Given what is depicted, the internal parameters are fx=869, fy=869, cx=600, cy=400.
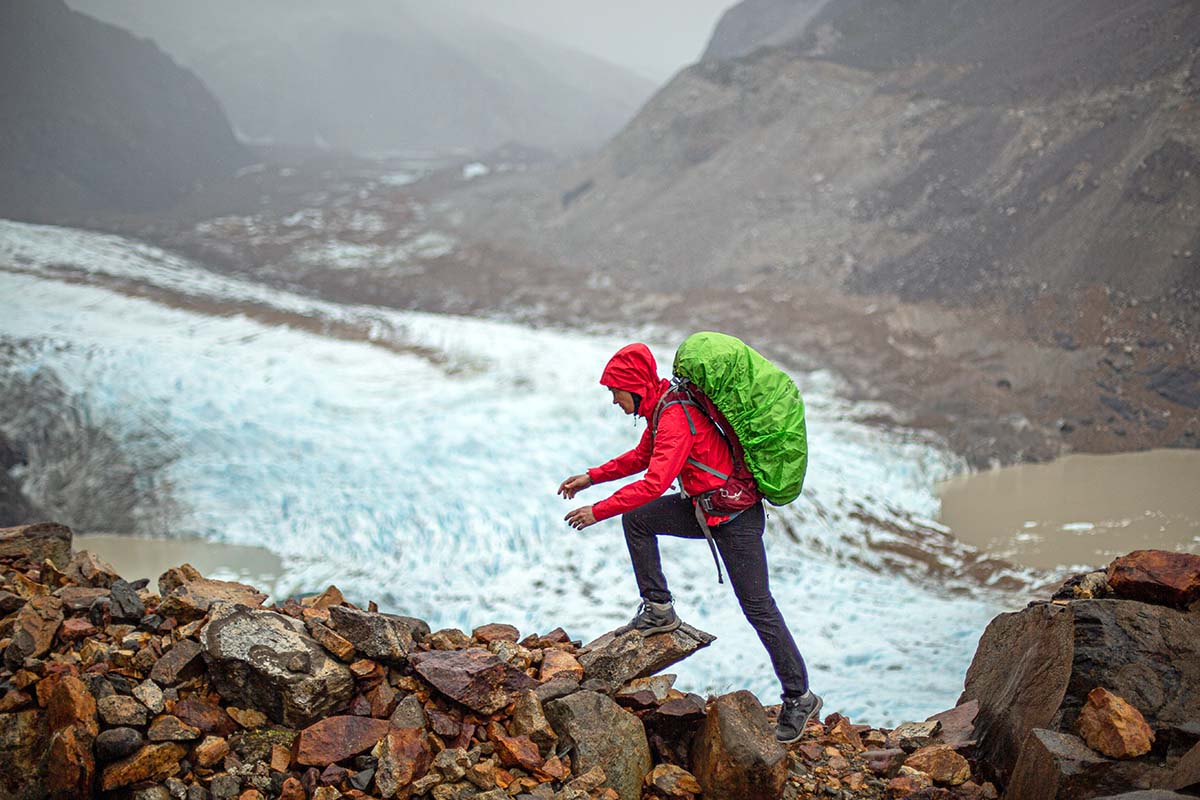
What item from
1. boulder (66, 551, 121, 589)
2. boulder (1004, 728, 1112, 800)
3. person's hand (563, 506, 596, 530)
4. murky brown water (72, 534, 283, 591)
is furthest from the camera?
murky brown water (72, 534, 283, 591)

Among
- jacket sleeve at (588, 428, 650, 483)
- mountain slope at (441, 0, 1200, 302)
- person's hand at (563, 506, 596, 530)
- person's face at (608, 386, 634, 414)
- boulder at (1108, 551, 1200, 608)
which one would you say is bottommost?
boulder at (1108, 551, 1200, 608)

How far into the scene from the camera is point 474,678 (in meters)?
3.37

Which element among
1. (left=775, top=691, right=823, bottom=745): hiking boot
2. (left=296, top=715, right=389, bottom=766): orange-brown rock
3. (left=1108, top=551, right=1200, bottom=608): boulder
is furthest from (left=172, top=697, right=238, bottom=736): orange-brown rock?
(left=1108, top=551, right=1200, bottom=608): boulder

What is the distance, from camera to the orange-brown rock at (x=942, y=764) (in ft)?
11.0

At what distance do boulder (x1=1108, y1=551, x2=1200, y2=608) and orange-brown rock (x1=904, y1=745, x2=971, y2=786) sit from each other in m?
0.99

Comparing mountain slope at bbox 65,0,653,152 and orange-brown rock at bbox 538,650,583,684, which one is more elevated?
mountain slope at bbox 65,0,653,152

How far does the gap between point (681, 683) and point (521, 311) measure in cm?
973

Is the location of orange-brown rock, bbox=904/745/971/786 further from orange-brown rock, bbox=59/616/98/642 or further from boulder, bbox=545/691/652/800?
orange-brown rock, bbox=59/616/98/642

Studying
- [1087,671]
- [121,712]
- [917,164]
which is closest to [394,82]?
[917,164]

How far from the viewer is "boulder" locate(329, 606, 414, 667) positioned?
11.4ft

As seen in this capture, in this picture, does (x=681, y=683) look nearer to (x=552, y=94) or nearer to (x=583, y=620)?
(x=583, y=620)

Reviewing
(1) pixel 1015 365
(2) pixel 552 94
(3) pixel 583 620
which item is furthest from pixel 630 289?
(2) pixel 552 94

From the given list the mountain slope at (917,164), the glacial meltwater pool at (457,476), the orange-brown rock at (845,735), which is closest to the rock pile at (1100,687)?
the orange-brown rock at (845,735)

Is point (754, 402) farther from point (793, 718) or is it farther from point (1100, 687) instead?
point (1100, 687)
